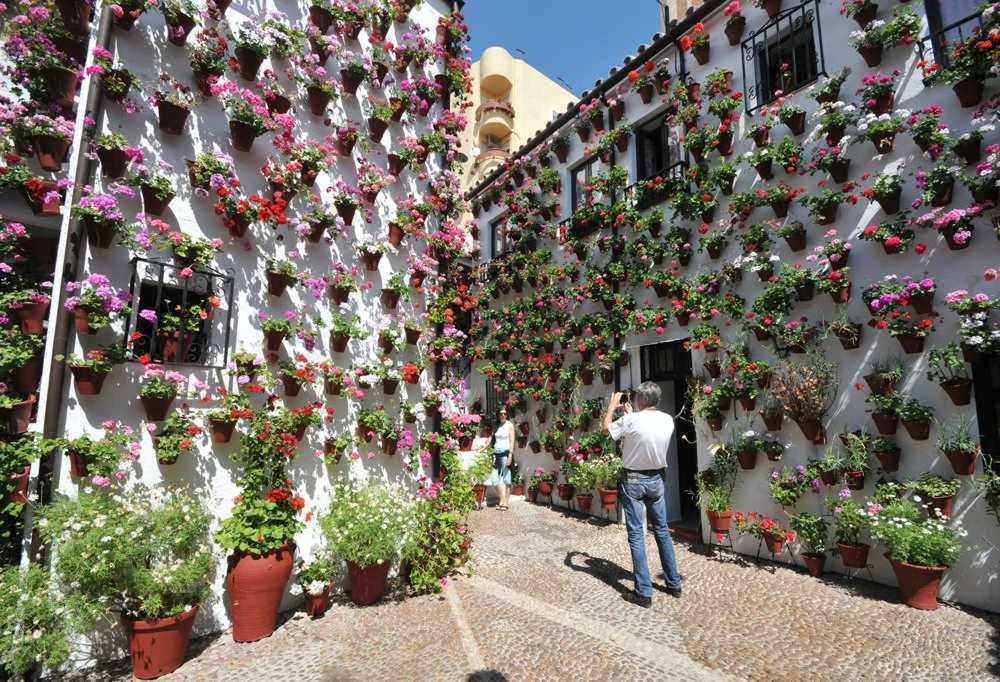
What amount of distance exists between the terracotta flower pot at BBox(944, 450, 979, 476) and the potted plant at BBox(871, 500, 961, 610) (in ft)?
1.65

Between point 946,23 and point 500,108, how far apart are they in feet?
54.0

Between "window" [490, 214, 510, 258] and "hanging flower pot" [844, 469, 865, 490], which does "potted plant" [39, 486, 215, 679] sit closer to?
"hanging flower pot" [844, 469, 865, 490]

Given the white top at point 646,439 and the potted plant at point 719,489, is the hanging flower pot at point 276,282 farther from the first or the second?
the potted plant at point 719,489

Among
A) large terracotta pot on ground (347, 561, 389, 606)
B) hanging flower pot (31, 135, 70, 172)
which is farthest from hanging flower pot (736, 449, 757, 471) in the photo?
hanging flower pot (31, 135, 70, 172)

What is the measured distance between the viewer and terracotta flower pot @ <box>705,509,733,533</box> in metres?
6.15

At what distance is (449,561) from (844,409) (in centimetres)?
479

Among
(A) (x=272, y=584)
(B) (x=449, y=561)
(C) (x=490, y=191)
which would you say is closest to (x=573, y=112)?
(C) (x=490, y=191)

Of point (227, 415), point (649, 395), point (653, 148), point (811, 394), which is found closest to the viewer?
point (227, 415)

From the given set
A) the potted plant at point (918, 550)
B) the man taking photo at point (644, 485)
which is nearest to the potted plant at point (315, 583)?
the man taking photo at point (644, 485)

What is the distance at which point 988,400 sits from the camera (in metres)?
4.56

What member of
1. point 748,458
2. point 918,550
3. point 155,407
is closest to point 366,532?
point 155,407

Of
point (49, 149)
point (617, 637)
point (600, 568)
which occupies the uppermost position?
point (49, 149)

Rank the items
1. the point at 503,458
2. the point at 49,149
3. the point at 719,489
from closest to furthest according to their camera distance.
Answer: the point at 49,149, the point at 719,489, the point at 503,458

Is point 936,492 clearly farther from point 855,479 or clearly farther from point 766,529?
point 766,529
